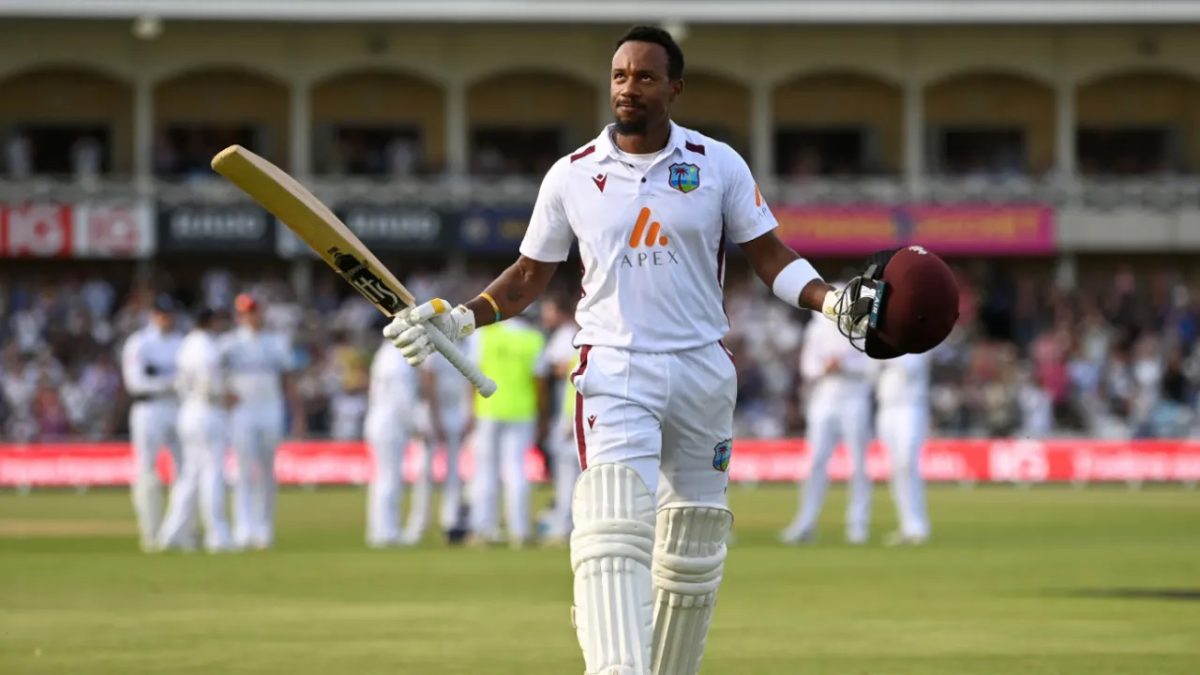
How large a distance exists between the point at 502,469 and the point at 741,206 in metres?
13.1

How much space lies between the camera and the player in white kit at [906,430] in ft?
66.7

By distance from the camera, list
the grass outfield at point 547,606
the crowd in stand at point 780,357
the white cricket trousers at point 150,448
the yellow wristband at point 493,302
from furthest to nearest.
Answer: the crowd in stand at point 780,357 → the white cricket trousers at point 150,448 → the grass outfield at point 547,606 → the yellow wristband at point 493,302

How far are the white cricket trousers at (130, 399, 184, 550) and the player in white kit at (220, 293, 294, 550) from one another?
711 millimetres

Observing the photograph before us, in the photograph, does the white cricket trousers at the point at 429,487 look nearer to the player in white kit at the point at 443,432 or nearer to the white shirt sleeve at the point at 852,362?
the player in white kit at the point at 443,432

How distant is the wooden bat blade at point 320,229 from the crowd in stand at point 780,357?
25.8m

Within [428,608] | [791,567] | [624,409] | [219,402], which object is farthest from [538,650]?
[219,402]

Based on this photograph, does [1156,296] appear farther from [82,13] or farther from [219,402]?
[219,402]

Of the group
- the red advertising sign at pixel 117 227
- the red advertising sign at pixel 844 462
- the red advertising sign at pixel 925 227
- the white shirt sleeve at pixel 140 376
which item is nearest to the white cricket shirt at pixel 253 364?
the white shirt sleeve at pixel 140 376

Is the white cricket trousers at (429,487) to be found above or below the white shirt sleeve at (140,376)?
below

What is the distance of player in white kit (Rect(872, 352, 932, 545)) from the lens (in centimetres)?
2034

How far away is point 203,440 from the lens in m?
20.3

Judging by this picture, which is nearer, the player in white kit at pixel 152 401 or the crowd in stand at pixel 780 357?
the player in white kit at pixel 152 401

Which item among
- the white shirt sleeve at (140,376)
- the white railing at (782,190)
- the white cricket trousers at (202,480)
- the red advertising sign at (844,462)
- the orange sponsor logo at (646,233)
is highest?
the white railing at (782,190)

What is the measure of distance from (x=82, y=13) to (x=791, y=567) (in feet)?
105
